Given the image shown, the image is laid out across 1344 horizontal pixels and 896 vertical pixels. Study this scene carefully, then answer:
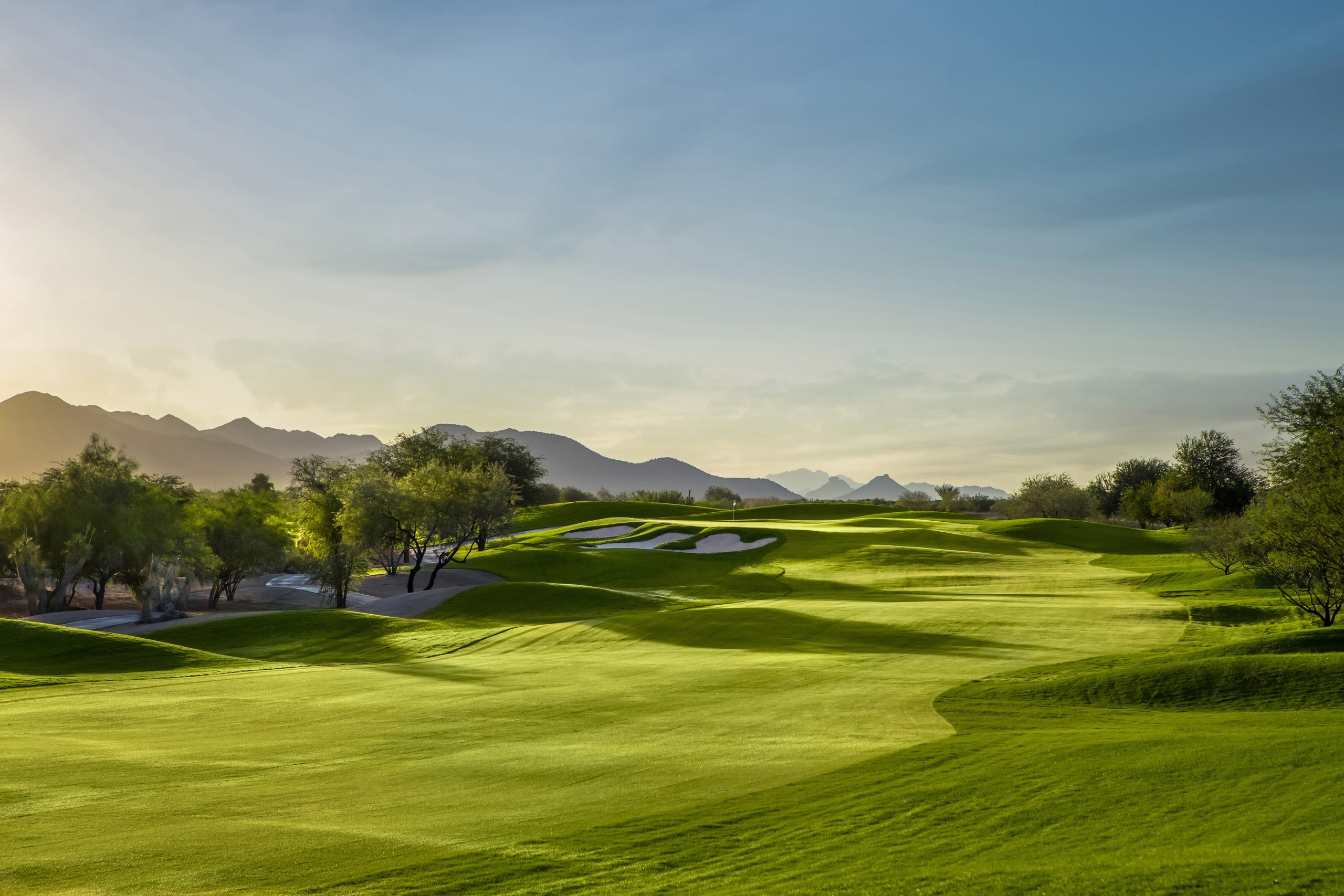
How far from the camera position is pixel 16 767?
1325cm

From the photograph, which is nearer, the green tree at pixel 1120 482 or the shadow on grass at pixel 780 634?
the shadow on grass at pixel 780 634

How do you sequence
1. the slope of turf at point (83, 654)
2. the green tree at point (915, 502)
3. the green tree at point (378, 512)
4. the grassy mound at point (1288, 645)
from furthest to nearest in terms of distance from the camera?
the green tree at point (915, 502), the green tree at point (378, 512), the slope of turf at point (83, 654), the grassy mound at point (1288, 645)

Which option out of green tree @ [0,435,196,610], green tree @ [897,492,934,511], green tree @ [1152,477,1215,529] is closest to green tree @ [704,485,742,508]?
green tree @ [897,492,934,511]

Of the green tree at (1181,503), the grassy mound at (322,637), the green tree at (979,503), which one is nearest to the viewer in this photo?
the grassy mound at (322,637)

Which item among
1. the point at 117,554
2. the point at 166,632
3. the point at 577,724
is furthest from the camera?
the point at 117,554

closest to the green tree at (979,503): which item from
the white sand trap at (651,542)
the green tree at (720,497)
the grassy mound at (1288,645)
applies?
the green tree at (720,497)

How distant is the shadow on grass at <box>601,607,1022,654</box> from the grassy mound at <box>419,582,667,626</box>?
769 centimetres

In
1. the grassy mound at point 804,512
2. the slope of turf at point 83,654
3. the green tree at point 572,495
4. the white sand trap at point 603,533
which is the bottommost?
the slope of turf at point 83,654

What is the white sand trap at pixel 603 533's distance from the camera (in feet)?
297

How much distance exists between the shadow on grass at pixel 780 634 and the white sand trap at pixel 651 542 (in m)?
38.8

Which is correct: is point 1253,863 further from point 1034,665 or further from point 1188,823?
point 1034,665

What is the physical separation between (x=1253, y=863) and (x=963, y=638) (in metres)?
24.8

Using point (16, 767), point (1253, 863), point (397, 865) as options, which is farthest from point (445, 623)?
point (1253, 863)

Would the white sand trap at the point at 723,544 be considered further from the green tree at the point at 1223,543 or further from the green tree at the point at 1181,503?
the green tree at the point at 1181,503
